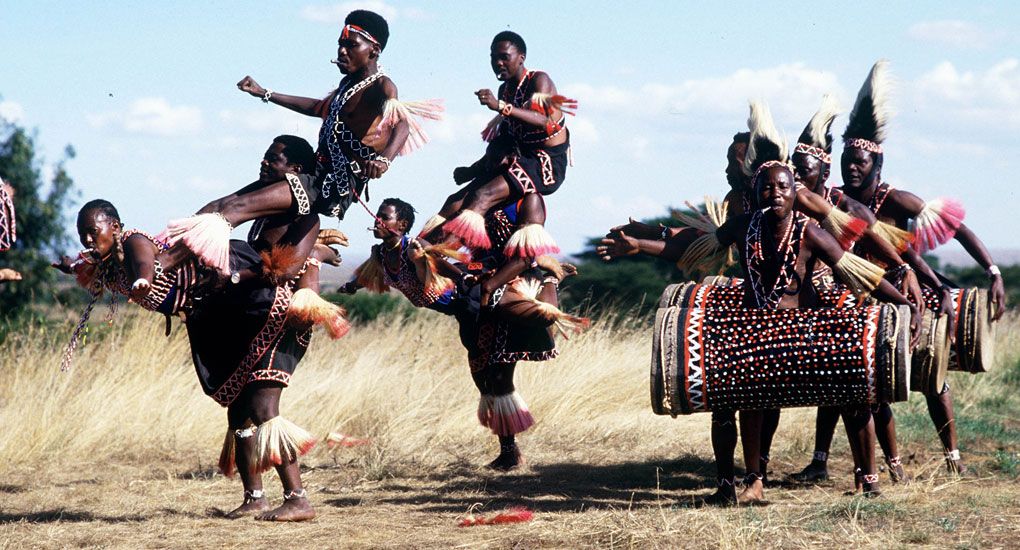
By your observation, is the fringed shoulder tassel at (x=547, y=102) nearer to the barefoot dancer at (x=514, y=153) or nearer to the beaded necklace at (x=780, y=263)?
the barefoot dancer at (x=514, y=153)

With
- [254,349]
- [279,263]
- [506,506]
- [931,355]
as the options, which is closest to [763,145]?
[931,355]

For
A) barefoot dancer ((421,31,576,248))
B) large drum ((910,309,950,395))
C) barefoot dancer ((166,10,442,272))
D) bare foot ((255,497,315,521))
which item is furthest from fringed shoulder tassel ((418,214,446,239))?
large drum ((910,309,950,395))

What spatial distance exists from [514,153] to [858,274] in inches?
89.1

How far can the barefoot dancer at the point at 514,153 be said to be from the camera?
6.82m

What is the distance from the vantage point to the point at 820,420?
273 inches

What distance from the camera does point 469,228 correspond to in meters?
6.77

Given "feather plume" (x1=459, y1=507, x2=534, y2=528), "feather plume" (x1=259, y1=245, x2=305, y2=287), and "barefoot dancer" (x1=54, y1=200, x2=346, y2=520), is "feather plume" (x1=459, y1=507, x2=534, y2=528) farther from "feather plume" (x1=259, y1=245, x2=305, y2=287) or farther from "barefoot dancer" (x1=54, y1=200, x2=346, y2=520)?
"feather plume" (x1=259, y1=245, x2=305, y2=287)

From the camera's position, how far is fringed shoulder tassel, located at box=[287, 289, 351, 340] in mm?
5598

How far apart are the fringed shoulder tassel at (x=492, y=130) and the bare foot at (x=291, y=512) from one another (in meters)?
2.50

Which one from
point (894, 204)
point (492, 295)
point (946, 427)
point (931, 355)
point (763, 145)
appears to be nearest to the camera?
point (931, 355)

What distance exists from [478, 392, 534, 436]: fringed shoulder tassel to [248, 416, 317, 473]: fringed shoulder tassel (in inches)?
68.2

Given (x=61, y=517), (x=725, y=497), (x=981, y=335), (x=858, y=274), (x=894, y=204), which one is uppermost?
(x=894, y=204)

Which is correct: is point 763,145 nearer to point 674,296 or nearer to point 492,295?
point 674,296

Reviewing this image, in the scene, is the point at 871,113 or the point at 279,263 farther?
the point at 871,113
